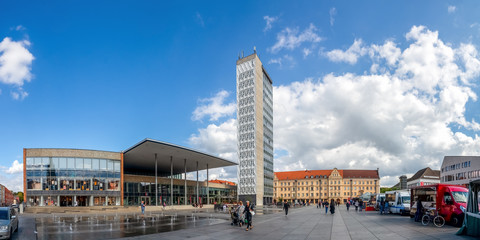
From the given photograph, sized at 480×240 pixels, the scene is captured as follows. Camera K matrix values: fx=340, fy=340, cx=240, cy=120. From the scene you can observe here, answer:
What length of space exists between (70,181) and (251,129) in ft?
181

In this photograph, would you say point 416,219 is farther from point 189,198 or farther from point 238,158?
point 238,158

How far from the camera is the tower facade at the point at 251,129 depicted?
100 meters

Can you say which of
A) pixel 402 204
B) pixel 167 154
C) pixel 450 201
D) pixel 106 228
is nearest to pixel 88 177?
pixel 167 154

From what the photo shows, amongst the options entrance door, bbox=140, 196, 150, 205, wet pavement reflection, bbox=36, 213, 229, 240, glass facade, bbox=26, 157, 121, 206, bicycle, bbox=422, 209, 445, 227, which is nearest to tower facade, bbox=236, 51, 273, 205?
entrance door, bbox=140, 196, 150, 205

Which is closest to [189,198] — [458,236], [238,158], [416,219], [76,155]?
[238,158]

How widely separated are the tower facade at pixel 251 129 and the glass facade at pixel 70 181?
4673 cm

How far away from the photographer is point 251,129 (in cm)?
10081

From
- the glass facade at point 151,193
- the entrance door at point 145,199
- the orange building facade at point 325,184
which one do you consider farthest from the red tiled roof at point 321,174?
the entrance door at point 145,199

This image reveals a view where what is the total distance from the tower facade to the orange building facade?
39584 millimetres

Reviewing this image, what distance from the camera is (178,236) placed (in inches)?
686

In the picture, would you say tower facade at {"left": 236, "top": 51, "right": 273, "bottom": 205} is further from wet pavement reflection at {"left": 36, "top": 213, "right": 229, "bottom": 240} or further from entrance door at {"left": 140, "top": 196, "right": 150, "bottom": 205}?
wet pavement reflection at {"left": 36, "top": 213, "right": 229, "bottom": 240}

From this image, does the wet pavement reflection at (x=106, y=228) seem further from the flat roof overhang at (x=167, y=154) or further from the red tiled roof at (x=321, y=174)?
the red tiled roof at (x=321, y=174)

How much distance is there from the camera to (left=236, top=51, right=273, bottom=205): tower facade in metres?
100

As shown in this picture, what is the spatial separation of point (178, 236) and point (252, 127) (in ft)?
274
